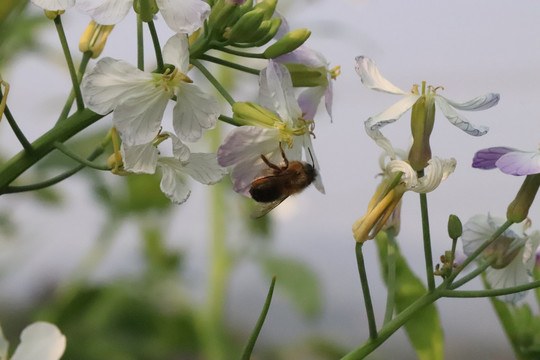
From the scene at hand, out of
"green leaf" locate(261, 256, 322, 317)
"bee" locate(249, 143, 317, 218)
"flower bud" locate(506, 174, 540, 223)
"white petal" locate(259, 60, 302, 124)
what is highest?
"white petal" locate(259, 60, 302, 124)

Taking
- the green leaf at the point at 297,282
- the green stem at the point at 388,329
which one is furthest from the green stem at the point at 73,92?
the green leaf at the point at 297,282

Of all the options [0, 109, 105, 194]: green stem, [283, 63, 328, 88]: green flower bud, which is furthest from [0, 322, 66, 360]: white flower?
[283, 63, 328, 88]: green flower bud

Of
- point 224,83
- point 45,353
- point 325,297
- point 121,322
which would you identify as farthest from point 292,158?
point 121,322

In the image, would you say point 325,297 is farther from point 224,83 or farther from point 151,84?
point 151,84

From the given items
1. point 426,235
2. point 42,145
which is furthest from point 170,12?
point 426,235

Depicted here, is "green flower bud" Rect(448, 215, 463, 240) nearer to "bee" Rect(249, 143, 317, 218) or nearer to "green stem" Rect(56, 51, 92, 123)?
"bee" Rect(249, 143, 317, 218)

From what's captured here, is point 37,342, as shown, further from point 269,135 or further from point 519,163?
point 519,163

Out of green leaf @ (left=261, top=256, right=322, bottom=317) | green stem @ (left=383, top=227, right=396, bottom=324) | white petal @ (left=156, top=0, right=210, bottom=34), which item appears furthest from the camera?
green leaf @ (left=261, top=256, right=322, bottom=317)
